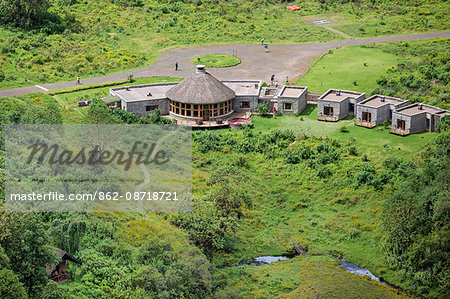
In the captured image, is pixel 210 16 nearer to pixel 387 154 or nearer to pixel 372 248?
pixel 387 154

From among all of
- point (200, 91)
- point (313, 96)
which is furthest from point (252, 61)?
point (200, 91)

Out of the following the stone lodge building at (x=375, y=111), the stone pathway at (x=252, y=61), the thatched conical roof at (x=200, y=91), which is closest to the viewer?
the stone lodge building at (x=375, y=111)

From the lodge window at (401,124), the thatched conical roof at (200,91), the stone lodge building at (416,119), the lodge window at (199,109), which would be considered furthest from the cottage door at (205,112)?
the lodge window at (401,124)

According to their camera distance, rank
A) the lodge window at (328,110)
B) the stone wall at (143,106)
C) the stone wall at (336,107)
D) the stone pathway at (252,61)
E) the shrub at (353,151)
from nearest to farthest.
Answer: the shrub at (353,151) → the stone wall at (143,106) → the stone wall at (336,107) → the lodge window at (328,110) → the stone pathway at (252,61)

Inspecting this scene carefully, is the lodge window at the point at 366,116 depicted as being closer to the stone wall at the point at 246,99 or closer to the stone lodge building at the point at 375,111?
the stone lodge building at the point at 375,111

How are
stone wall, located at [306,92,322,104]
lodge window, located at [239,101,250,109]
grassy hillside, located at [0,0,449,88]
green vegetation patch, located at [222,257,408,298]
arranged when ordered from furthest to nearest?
1. grassy hillside, located at [0,0,449,88]
2. stone wall, located at [306,92,322,104]
3. lodge window, located at [239,101,250,109]
4. green vegetation patch, located at [222,257,408,298]

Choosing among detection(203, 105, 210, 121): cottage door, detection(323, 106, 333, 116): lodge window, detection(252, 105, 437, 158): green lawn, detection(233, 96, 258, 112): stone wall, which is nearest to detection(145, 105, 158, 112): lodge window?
detection(203, 105, 210, 121): cottage door

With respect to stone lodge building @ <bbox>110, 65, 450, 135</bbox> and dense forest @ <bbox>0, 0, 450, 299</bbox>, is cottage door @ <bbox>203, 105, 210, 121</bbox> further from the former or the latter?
dense forest @ <bbox>0, 0, 450, 299</bbox>
